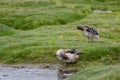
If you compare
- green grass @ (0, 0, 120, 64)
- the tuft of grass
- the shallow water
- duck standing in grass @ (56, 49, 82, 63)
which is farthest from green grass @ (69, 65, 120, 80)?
the tuft of grass

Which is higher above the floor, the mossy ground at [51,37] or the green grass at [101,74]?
the mossy ground at [51,37]

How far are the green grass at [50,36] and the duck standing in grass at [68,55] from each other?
47 centimetres

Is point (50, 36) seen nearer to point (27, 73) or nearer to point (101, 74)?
point (27, 73)

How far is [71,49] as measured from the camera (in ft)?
91.6

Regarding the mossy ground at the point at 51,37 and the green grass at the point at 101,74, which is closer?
the green grass at the point at 101,74

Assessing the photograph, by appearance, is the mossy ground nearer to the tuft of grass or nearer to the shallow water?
the tuft of grass

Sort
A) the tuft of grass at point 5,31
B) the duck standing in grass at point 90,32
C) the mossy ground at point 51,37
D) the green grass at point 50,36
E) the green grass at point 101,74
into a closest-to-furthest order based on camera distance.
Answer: the green grass at point 101,74 → the mossy ground at point 51,37 → the green grass at point 50,36 → the duck standing in grass at point 90,32 → the tuft of grass at point 5,31

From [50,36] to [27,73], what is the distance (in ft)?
32.8

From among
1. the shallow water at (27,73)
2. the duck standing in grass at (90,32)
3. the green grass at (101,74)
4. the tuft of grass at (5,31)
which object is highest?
the tuft of grass at (5,31)

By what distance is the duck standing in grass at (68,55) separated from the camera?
26406 millimetres

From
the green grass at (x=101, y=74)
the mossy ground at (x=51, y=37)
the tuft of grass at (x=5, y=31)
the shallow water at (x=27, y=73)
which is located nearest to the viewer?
the green grass at (x=101, y=74)

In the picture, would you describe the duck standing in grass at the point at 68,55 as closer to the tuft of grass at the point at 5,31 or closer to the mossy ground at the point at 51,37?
the mossy ground at the point at 51,37

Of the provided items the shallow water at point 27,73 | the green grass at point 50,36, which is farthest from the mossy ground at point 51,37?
the shallow water at point 27,73

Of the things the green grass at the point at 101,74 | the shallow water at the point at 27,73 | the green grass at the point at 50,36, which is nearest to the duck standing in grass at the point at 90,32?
the green grass at the point at 50,36
